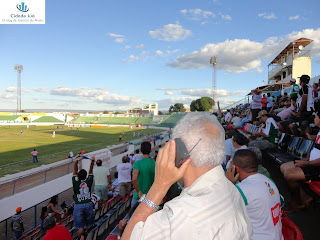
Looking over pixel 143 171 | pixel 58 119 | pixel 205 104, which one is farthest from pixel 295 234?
pixel 205 104

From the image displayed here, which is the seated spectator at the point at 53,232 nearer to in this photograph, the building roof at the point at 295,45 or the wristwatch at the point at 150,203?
the wristwatch at the point at 150,203

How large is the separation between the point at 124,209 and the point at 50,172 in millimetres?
4864

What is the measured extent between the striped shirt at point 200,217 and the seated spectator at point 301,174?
252cm

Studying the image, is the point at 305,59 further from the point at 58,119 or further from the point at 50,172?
the point at 58,119

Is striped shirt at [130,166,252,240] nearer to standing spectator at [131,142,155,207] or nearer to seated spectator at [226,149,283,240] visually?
seated spectator at [226,149,283,240]

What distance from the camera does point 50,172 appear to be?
977cm

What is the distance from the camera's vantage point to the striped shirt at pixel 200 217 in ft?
3.12

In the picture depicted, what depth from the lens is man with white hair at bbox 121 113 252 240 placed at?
3.15 feet

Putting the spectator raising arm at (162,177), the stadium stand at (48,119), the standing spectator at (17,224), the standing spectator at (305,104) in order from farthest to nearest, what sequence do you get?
the stadium stand at (48,119) → the standing spectator at (17,224) → the standing spectator at (305,104) → the spectator raising arm at (162,177)

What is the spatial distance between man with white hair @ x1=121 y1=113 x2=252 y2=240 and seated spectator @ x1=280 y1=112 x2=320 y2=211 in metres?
2.43

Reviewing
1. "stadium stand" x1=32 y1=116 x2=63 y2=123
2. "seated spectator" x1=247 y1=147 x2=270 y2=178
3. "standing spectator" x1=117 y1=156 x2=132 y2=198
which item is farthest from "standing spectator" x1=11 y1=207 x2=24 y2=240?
"stadium stand" x1=32 y1=116 x2=63 y2=123

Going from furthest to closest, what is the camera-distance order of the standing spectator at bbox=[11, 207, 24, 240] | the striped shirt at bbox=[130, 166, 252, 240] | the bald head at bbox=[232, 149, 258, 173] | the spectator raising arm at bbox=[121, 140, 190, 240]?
the standing spectator at bbox=[11, 207, 24, 240]
the bald head at bbox=[232, 149, 258, 173]
the spectator raising arm at bbox=[121, 140, 190, 240]
the striped shirt at bbox=[130, 166, 252, 240]

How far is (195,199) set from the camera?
3.28ft

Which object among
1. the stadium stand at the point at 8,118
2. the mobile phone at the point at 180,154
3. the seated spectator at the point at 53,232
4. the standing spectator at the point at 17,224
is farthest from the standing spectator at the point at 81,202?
the stadium stand at the point at 8,118
